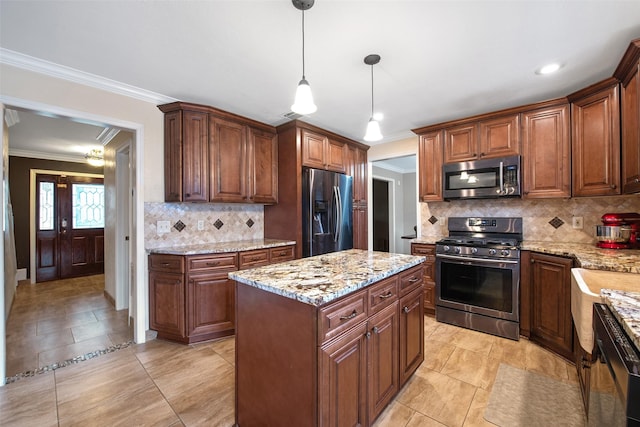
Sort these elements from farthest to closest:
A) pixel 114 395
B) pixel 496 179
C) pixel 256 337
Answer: pixel 496 179
pixel 114 395
pixel 256 337

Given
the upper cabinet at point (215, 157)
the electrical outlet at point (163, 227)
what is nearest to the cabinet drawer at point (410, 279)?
the upper cabinet at point (215, 157)

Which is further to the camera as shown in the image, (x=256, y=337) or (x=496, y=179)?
(x=496, y=179)

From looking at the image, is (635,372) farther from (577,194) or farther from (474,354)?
(577,194)

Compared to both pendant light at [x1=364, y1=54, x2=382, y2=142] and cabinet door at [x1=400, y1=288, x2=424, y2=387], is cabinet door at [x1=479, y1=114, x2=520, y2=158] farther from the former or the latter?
cabinet door at [x1=400, y1=288, x2=424, y2=387]

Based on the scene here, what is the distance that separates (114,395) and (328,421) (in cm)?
164

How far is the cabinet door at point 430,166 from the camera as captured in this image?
3324 mm

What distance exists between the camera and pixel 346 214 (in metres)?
3.81

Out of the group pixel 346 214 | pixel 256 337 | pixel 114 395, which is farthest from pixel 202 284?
pixel 346 214

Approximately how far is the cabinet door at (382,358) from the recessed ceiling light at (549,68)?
87.6 inches

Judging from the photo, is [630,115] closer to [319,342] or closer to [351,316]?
[351,316]

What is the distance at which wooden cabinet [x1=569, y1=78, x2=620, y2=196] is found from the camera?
2229mm

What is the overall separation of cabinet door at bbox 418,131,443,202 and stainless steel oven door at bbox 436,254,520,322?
0.82 m

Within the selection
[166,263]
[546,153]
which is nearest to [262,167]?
[166,263]

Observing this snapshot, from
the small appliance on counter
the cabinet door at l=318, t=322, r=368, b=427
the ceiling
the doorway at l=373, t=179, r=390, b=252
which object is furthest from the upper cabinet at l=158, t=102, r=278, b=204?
the doorway at l=373, t=179, r=390, b=252
